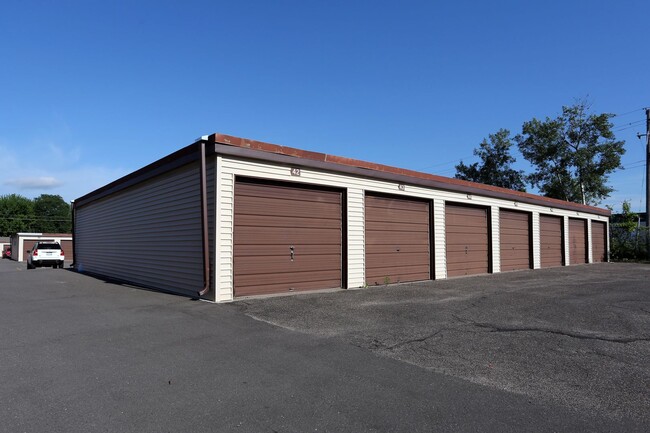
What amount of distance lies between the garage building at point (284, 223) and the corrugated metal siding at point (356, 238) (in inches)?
1.2

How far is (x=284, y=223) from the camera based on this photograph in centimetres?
1110

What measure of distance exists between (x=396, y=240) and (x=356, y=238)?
2000mm

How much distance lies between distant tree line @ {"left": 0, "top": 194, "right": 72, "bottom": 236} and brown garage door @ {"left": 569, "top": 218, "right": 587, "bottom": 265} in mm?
91482

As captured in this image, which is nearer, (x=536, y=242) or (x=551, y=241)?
(x=536, y=242)

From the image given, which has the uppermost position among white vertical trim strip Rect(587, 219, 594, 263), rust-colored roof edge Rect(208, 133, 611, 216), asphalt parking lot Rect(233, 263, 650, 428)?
rust-colored roof edge Rect(208, 133, 611, 216)

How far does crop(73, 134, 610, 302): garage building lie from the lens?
10.0 m

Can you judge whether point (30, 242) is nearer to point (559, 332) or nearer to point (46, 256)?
point (46, 256)

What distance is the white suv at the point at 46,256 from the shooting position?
27.7m

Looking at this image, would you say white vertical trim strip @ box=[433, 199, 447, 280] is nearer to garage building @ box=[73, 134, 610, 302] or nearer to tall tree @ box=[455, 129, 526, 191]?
garage building @ box=[73, 134, 610, 302]

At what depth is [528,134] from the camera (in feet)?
127

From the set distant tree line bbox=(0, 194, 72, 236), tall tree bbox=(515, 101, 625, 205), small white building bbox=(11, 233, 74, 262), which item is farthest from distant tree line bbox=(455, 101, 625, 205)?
distant tree line bbox=(0, 194, 72, 236)

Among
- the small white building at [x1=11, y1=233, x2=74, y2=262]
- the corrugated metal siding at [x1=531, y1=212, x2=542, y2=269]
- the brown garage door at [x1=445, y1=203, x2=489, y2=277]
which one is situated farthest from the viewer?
the small white building at [x1=11, y1=233, x2=74, y2=262]

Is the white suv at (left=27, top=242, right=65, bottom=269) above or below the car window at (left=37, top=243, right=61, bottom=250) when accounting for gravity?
below

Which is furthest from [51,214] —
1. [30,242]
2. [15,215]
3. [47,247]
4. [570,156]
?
[570,156]
